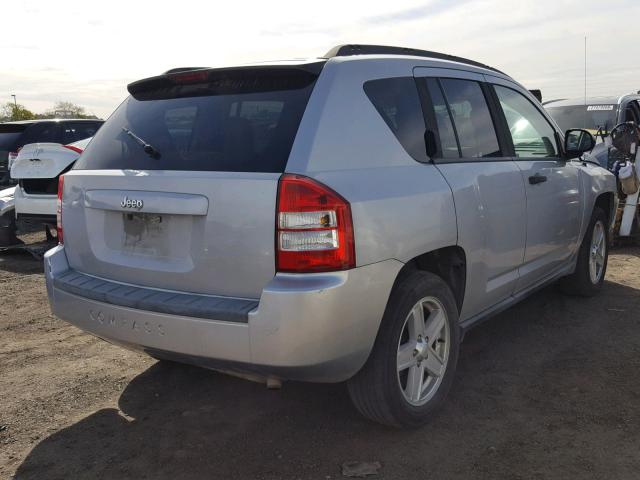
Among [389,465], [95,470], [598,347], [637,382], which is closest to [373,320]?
[389,465]

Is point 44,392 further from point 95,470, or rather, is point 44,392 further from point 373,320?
point 373,320

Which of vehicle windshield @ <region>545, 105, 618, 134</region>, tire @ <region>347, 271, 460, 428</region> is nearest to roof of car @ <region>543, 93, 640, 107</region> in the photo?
vehicle windshield @ <region>545, 105, 618, 134</region>

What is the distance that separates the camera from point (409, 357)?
3.13 meters

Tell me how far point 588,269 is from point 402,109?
9.63ft

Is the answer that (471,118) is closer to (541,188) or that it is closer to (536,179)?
(536,179)

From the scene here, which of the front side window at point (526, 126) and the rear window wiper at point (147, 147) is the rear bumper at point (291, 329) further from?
the front side window at point (526, 126)

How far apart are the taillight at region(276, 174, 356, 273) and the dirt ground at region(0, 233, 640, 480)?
1009 millimetres

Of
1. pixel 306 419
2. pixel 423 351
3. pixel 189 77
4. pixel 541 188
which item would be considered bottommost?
pixel 306 419

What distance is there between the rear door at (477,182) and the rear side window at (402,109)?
4.6 inches

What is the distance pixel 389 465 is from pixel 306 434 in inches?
19.5

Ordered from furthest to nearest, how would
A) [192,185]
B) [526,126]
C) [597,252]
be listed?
[597,252]
[526,126]
[192,185]

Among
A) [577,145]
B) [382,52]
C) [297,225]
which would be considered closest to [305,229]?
[297,225]

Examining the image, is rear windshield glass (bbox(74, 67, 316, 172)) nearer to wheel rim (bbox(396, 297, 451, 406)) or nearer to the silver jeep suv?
the silver jeep suv

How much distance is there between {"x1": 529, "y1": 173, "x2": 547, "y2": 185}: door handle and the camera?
13.4ft
